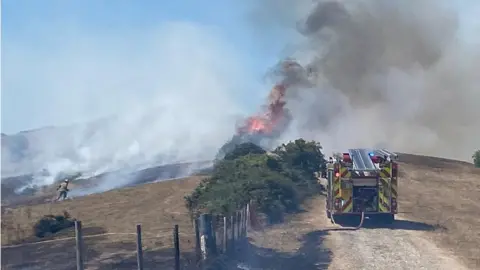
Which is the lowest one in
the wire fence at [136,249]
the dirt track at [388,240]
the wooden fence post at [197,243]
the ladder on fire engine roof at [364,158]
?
the dirt track at [388,240]

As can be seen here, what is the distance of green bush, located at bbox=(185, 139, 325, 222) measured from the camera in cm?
2955

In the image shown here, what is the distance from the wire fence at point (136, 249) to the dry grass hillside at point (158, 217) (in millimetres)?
27

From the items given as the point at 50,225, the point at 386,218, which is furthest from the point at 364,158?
the point at 50,225

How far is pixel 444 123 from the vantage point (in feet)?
252

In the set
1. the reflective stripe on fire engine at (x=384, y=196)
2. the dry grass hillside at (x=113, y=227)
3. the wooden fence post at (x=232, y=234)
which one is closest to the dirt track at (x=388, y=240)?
the wooden fence post at (x=232, y=234)

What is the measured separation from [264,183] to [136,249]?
593 inches

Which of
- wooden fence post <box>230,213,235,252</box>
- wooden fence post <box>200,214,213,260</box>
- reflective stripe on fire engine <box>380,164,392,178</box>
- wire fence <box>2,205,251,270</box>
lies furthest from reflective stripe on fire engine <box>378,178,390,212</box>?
wooden fence post <box>200,214,213,260</box>

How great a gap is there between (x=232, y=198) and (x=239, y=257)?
28.3ft

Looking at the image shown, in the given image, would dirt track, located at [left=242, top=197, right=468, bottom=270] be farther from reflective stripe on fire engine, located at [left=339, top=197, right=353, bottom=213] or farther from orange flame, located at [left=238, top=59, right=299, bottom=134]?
orange flame, located at [left=238, top=59, right=299, bottom=134]

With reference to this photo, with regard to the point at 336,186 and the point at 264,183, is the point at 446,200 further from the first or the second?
the point at 336,186

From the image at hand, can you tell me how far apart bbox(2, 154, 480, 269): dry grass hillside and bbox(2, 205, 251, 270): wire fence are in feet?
0.09

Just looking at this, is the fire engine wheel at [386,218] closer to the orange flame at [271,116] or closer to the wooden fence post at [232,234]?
the wooden fence post at [232,234]

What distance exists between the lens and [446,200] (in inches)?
1512

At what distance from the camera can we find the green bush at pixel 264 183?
96.9 feet
